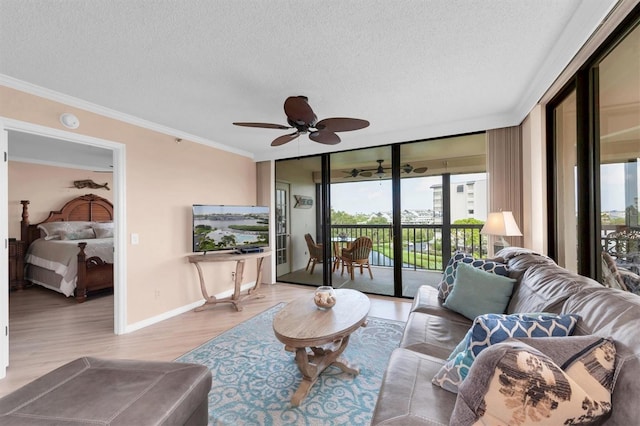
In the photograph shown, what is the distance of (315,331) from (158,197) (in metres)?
2.64

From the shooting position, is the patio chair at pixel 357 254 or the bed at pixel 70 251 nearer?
the bed at pixel 70 251

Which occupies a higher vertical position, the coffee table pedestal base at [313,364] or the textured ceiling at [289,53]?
the textured ceiling at [289,53]

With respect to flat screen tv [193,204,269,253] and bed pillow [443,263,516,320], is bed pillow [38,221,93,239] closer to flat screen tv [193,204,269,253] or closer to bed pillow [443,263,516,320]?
flat screen tv [193,204,269,253]

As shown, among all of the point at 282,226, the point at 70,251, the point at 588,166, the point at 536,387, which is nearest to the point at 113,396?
the point at 536,387

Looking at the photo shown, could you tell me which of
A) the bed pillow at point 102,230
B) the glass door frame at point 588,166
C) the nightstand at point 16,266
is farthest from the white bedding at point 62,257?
the glass door frame at point 588,166

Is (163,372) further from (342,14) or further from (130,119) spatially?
(130,119)

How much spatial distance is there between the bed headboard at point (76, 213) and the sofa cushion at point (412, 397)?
6495mm

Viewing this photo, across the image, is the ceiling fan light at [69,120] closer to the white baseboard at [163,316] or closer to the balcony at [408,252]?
the white baseboard at [163,316]

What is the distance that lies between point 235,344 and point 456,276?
6.74 feet

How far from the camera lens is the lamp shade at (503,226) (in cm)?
259

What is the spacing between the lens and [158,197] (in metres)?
3.21

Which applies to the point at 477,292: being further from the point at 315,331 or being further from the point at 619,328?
the point at 315,331

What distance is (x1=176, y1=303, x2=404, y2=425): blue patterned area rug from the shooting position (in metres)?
1.60

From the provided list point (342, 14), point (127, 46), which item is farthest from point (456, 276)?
point (127, 46)
